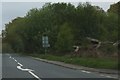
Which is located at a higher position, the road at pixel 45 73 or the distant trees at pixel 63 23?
the distant trees at pixel 63 23

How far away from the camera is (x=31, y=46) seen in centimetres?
11012

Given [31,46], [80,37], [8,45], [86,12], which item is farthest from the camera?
[8,45]

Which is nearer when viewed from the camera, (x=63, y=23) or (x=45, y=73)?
(x=45, y=73)

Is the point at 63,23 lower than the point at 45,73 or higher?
higher

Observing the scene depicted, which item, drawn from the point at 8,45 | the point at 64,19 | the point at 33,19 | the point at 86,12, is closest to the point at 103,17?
the point at 86,12

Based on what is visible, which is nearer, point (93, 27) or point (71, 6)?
point (93, 27)

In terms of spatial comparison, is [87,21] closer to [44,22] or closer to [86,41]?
[44,22]

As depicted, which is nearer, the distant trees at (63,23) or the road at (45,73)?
the road at (45,73)

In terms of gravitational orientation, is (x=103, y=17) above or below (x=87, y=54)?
above

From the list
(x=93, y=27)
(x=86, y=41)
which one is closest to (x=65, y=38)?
(x=86, y=41)

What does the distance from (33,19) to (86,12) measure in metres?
17.8

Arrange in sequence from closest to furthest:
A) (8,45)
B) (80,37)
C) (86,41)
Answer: (86,41)
(80,37)
(8,45)

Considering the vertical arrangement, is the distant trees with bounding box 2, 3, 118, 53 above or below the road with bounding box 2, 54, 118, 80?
above

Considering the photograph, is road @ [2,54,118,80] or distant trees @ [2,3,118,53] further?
distant trees @ [2,3,118,53]
